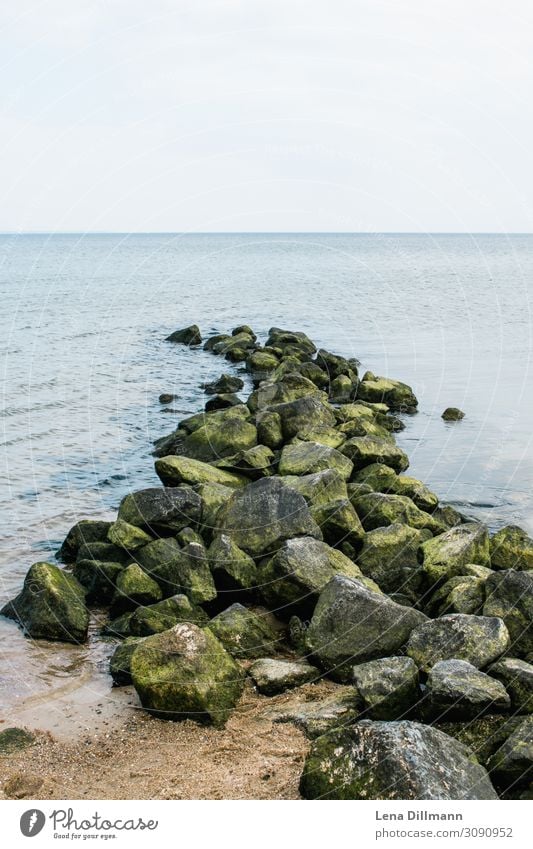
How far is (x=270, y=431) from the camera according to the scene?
60.9ft

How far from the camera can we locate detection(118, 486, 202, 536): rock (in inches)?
518

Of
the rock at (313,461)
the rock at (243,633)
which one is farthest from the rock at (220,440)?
the rock at (243,633)

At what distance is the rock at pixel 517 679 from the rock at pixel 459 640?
0.25 m

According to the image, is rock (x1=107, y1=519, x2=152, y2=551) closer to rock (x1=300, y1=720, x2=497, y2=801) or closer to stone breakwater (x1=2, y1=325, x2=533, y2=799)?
stone breakwater (x1=2, y1=325, x2=533, y2=799)

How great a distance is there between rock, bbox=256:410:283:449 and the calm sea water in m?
2.69

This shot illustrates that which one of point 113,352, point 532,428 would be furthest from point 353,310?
point 532,428

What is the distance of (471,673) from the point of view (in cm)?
820

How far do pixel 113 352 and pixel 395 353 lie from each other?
1308cm

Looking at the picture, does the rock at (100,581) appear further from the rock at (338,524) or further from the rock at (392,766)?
the rock at (392,766)

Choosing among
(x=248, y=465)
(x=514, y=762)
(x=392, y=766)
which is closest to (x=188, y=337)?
(x=248, y=465)

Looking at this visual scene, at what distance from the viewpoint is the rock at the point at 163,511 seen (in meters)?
13.2

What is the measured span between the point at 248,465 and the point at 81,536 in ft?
14.0

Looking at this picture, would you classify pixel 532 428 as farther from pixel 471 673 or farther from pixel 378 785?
pixel 378 785
